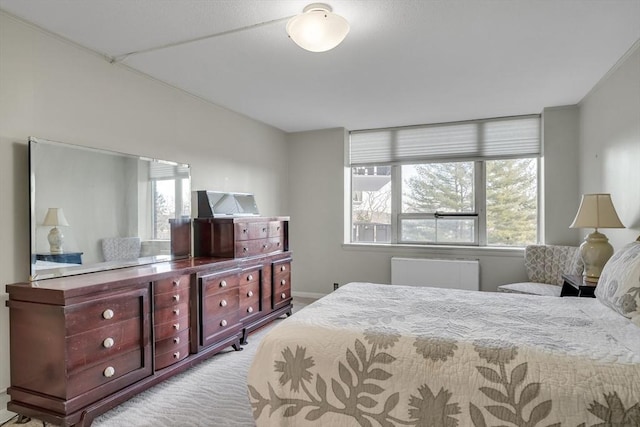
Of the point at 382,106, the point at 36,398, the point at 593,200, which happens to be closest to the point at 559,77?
the point at 593,200

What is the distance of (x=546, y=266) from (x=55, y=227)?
4.51 metres

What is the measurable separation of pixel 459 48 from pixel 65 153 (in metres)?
2.86

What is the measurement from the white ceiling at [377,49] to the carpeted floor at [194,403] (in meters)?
2.44

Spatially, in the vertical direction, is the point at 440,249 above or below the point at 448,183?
below

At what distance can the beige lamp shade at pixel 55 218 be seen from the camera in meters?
2.33

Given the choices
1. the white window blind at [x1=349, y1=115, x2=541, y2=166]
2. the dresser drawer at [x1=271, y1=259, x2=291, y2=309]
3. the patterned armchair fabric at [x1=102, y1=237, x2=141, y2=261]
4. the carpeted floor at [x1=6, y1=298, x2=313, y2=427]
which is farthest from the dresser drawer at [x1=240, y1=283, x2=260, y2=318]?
the white window blind at [x1=349, y1=115, x2=541, y2=166]

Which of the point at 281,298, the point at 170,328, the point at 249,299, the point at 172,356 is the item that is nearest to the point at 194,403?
the point at 172,356

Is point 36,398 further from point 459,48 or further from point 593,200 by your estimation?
point 593,200

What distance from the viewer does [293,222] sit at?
212 inches

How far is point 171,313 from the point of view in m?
2.65

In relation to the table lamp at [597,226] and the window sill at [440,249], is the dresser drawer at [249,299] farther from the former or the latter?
the table lamp at [597,226]

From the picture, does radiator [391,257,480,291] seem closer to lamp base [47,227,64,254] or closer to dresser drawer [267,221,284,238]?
dresser drawer [267,221,284,238]

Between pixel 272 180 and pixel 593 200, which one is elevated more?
pixel 272 180

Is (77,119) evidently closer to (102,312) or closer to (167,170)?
(167,170)
